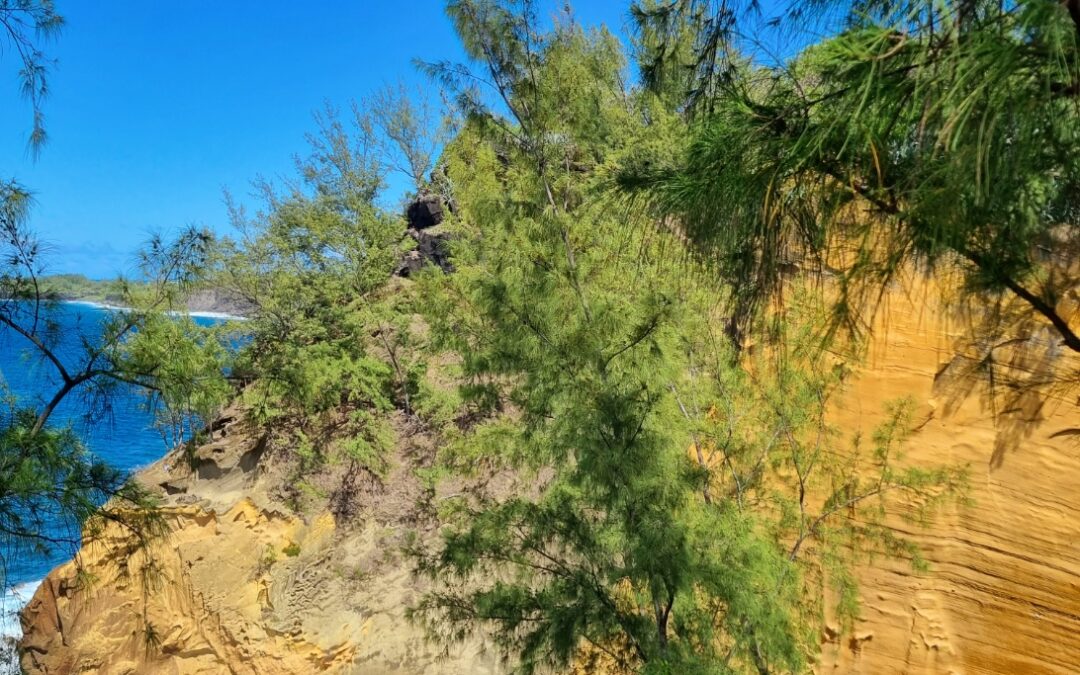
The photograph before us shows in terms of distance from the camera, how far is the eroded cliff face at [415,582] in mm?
5031

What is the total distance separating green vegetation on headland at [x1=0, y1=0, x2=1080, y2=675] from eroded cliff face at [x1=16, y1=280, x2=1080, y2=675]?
36cm

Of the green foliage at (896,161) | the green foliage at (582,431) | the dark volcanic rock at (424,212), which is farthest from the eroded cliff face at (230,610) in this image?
the dark volcanic rock at (424,212)

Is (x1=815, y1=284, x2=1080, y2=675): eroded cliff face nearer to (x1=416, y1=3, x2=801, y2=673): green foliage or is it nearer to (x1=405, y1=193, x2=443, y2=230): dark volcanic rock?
(x1=416, y1=3, x2=801, y2=673): green foliage

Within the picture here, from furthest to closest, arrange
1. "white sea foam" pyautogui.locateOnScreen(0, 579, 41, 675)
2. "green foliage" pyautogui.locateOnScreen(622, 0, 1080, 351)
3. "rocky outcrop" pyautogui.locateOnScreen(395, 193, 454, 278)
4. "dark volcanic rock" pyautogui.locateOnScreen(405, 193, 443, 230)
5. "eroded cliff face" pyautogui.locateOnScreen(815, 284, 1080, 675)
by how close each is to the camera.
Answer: "dark volcanic rock" pyautogui.locateOnScreen(405, 193, 443, 230) < "rocky outcrop" pyautogui.locateOnScreen(395, 193, 454, 278) < "white sea foam" pyautogui.locateOnScreen(0, 579, 41, 675) < "eroded cliff face" pyautogui.locateOnScreen(815, 284, 1080, 675) < "green foliage" pyautogui.locateOnScreen(622, 0, 1080, 351)

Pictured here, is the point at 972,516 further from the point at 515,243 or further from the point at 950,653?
the point at 515,243

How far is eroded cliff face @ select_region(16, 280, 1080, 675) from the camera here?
5031mm

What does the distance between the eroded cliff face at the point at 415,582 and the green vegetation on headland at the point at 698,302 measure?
0.36m

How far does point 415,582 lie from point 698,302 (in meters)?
6.21

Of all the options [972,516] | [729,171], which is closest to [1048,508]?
[972,516]

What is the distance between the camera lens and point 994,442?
17.6ft

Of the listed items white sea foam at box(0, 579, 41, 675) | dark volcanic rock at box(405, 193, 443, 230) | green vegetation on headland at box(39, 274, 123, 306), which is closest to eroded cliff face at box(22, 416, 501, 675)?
white sea foam at box(0, 579, 41, 675)

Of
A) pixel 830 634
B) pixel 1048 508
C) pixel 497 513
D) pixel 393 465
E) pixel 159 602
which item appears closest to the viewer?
pixel 497 513

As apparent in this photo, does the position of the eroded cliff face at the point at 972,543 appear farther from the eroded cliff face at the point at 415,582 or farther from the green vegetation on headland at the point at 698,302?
the green vegetation on headland at the point at 698,302

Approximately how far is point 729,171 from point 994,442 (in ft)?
18.6
